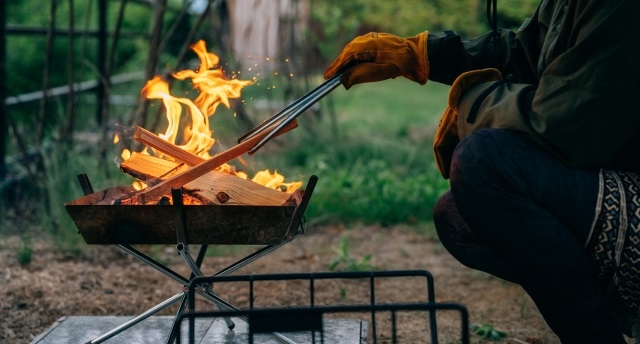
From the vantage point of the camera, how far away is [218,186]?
2848 mm

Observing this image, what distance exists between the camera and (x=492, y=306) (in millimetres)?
4219

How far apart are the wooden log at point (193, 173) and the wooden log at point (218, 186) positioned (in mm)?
50

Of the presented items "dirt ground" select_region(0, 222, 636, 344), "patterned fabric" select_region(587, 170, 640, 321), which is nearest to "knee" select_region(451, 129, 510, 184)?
"patterned fabric" select_region(587, 170, 640, 321)

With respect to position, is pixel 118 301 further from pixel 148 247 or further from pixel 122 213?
pixel 122 213

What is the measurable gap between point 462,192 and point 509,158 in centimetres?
17

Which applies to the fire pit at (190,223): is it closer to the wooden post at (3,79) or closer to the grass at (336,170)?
the grass at (336,170)

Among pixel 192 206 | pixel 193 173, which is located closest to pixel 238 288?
pixel 193 173

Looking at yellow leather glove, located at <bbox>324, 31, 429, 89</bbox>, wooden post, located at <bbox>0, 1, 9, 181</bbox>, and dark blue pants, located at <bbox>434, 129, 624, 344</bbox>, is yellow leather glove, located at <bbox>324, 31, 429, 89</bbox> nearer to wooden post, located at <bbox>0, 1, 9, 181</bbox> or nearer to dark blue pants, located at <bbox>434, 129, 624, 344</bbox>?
dark blue pants, located at <bbox>434, 129, 624, 344</bbox>

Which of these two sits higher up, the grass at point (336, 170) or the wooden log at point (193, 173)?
the grass at point (336, 170)

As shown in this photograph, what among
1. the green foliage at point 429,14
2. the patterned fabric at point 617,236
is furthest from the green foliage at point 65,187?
the green foliage at point 429,14

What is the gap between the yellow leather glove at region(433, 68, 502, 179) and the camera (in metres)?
2.72

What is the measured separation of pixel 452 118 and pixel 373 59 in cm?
32

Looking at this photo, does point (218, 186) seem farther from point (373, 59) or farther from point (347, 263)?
point (347, 263)

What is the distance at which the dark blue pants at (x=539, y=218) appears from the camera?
2422 millimetres
